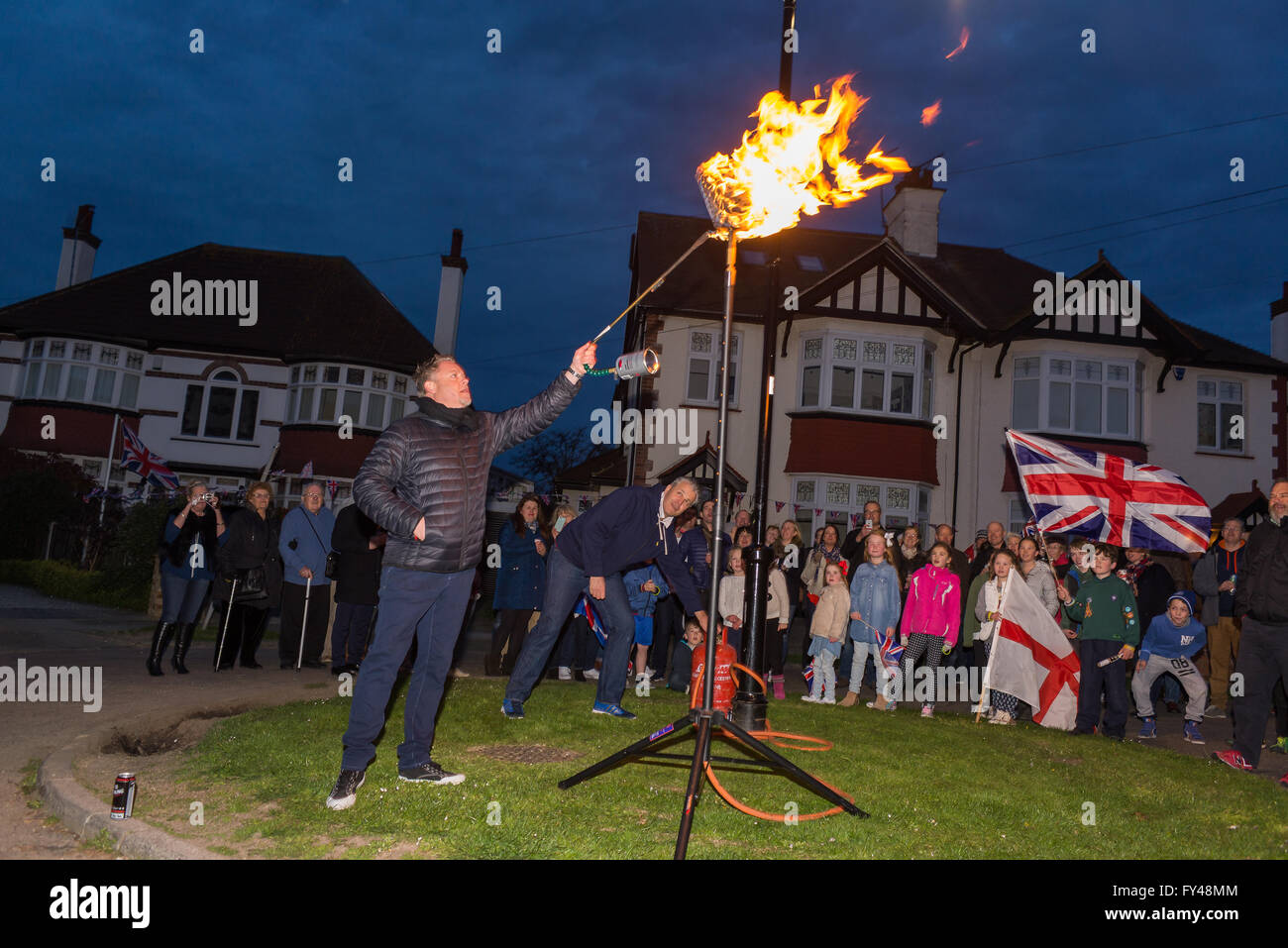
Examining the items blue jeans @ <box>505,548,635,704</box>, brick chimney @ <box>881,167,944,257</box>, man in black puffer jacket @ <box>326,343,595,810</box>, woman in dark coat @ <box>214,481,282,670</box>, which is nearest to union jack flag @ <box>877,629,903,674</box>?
blue jeans @ <box>505,548,635,704</box>

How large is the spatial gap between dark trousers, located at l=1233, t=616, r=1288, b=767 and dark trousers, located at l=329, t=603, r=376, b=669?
8.93 metres

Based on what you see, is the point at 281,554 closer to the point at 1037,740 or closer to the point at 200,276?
the point at 1037,740

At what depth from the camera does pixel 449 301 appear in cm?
3553

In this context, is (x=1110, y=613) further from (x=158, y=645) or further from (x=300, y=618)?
(x=158, y=645)

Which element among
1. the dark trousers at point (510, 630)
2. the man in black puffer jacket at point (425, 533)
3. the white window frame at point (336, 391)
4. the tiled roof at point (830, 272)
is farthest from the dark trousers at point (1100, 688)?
the white window frame at point (336, 391)

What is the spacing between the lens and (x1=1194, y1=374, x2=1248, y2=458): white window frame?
25.7 m

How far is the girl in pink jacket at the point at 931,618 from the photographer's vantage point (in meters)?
11.1

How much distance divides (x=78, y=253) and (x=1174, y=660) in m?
37.6

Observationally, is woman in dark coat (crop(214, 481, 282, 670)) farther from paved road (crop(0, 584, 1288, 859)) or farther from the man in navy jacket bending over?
the man in navy jacket bending over

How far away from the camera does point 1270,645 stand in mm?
8156

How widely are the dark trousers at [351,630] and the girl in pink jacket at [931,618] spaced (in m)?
6.36

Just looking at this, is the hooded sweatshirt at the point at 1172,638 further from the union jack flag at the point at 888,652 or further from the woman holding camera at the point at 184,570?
the woman holding camera at the point at 184,570

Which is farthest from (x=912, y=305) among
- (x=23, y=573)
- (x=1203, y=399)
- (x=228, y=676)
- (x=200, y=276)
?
(x=200, y=276)

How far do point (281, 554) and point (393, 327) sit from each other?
23478 millimetres
